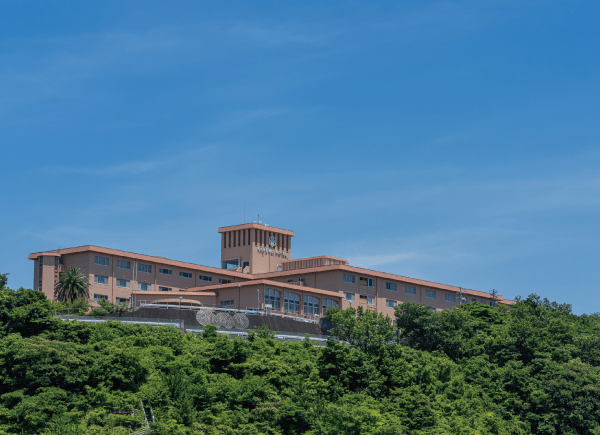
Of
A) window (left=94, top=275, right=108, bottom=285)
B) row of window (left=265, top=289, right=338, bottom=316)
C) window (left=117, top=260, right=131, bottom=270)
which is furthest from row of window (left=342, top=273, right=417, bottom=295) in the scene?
window (left=94, top=275, right=108, bottom=285)

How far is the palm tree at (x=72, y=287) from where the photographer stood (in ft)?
270

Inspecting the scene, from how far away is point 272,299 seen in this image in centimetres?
8788

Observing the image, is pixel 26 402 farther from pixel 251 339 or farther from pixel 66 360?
pixel 251 339

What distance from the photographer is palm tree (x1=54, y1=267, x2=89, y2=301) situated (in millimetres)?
82188

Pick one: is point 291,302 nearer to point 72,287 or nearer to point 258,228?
point 258,228

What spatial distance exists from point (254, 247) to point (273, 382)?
52074 mm

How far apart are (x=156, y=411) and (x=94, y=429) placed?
335 cm

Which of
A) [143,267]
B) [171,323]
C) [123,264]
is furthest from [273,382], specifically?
[143,267]

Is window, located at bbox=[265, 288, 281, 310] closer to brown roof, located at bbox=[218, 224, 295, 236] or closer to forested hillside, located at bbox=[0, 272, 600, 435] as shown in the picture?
brown roof, located at bbox=[218, 224, 295, 236]

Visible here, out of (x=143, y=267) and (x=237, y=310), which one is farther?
(x=143, y=267)

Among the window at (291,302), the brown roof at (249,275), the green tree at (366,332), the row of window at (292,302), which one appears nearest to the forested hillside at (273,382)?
the green tree at (366,332)

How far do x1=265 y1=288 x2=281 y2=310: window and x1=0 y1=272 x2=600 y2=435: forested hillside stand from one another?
26120 millimetres

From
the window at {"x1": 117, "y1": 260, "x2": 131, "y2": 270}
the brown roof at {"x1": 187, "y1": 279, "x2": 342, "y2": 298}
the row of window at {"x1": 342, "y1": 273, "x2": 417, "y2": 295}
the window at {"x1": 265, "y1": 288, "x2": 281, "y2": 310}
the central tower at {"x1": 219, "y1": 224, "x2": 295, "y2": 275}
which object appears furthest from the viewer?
the central tower at {"x1": 219, "y1": 224, "x2": 295, "y2": 275}

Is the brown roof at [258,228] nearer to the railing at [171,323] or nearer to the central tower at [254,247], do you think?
the central tower at [254,247]
